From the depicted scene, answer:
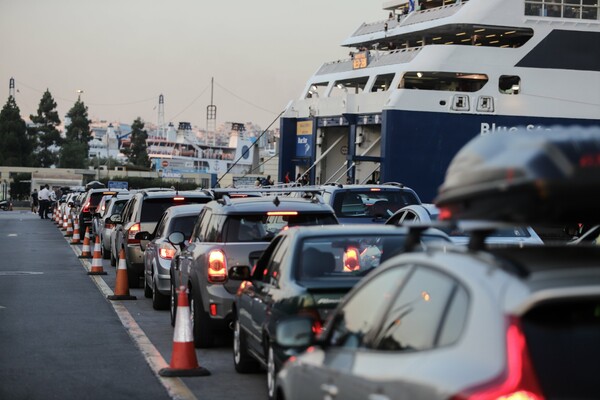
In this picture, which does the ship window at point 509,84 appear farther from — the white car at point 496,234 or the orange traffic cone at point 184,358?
the orange traffic cone at point 184,358

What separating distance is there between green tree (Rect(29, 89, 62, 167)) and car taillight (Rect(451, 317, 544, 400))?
5682 inches

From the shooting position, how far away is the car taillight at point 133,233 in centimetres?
1955

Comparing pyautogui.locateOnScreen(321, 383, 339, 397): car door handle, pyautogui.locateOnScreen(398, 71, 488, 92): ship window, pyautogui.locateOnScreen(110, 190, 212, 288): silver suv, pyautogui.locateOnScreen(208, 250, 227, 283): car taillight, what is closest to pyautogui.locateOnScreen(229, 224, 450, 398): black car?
pyautogui.locateOnScreen(208, 250, 227, 283): car taillight

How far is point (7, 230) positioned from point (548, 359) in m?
44.7

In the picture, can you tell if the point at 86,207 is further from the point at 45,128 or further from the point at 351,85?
the point at 45,128

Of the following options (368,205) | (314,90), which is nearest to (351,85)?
(314,90)

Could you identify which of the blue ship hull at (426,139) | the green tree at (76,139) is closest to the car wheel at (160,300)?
the blue ship hull at (426,139)

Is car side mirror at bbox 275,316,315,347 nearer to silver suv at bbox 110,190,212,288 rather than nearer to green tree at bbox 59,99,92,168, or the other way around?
silver suv at bbox 110,190,212,288

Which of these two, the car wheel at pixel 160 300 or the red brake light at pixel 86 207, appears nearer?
the car wheel at pixel 160 300

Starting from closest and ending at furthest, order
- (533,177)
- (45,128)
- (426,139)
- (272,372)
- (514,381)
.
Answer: (514,381)
(533,177)
(272,372)
(426,139)
(45,128)

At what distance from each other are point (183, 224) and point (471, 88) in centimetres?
2839

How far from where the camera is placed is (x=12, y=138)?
13475cm

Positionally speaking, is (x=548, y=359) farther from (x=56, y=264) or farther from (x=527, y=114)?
(x=527, y=114)

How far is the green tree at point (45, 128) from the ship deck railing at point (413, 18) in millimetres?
99445
